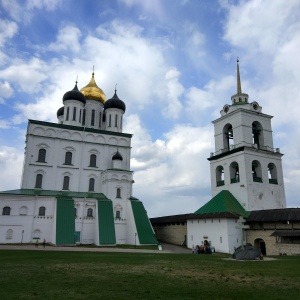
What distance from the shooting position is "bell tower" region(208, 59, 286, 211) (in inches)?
1276

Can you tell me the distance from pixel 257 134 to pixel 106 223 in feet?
70.3

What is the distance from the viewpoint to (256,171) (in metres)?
34.2

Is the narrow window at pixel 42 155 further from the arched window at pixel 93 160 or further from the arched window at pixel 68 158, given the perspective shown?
the arched window at pixel 93 160

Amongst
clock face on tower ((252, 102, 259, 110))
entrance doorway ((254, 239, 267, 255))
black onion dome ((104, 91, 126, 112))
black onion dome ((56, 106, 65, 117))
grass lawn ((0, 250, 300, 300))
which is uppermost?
black onion dome ((104, 91, 126, 112))

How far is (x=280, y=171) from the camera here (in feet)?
115

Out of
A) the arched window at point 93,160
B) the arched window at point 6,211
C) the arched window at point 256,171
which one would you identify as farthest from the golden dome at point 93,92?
the arched window at point 256,171

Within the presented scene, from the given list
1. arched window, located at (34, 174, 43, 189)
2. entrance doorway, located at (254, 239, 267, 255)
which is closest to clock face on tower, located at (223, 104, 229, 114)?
entrance doorway, located at (254, 239, 267, 255)

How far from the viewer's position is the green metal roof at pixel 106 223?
3139cm

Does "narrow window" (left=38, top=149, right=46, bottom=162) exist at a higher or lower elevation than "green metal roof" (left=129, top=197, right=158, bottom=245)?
higher

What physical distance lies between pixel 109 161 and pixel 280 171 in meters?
21.9

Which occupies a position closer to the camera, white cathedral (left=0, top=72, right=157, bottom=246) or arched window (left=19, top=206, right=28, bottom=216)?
white cathedral (left=0, top=72, right=157, bottom=246)

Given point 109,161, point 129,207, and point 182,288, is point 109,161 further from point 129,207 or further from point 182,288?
point 182,288

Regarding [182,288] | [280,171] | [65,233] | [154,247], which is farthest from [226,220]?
[182,288]

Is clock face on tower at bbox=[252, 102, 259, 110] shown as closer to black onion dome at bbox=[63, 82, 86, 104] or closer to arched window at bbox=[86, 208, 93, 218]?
black onion dome at bbox=[63, 82, 86, 104]
